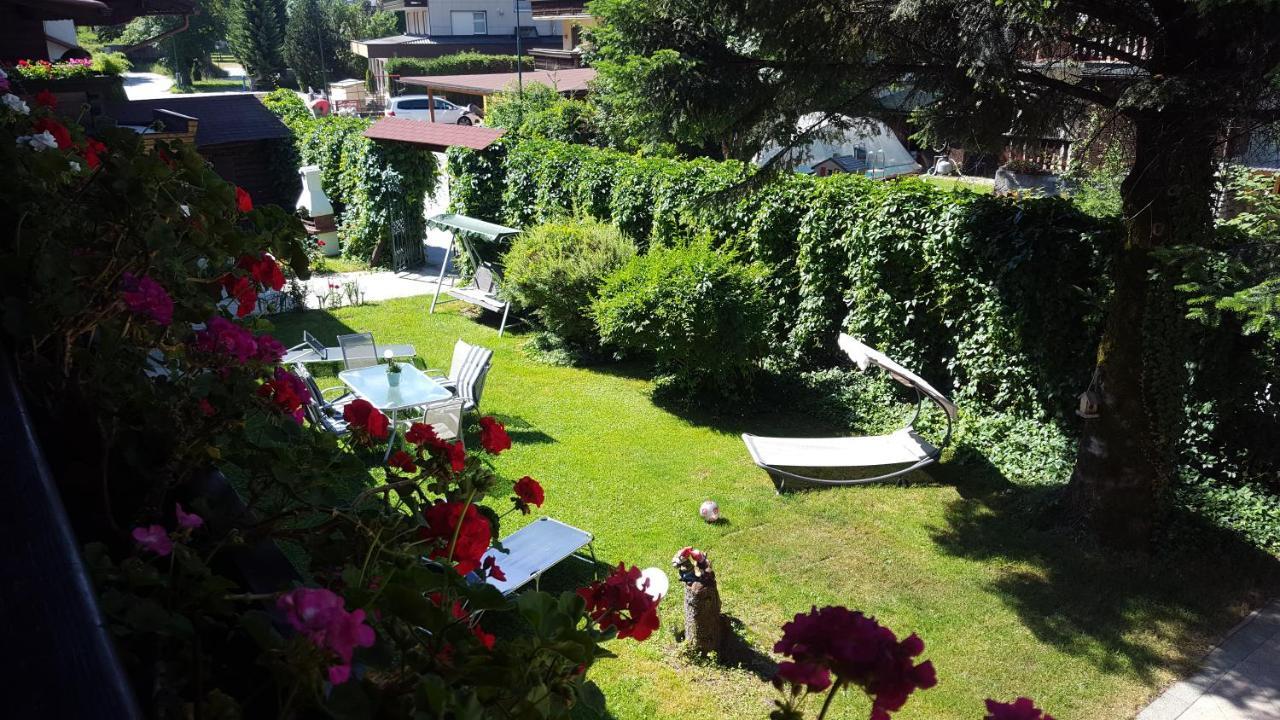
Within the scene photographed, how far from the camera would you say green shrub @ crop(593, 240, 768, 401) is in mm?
9461

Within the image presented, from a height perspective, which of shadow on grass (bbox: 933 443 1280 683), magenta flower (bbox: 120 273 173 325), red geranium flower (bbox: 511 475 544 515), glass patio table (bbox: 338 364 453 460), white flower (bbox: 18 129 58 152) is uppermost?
white flower (bbox: 18 129 58 152)

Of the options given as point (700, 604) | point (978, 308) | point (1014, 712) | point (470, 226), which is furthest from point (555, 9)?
point (1014, 712)

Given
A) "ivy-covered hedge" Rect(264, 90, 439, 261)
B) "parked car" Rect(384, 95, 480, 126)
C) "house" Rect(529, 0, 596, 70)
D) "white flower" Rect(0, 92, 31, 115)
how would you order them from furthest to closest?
"house" Rect(529, 0, 596, 70) → "parked car" Rect(384, 95, 480, 126) → "ivy-covered hedge" Rect(264, 90, 439, 261) → "white flower" Rect(0, 92, 31, 115)

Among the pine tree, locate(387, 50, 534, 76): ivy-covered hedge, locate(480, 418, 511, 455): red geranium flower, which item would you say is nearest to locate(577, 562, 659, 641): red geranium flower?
locate(480, 418, 511, 455): red geranium flower

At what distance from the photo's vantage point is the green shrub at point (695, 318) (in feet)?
31.0

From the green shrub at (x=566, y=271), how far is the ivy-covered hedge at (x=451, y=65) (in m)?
39.4

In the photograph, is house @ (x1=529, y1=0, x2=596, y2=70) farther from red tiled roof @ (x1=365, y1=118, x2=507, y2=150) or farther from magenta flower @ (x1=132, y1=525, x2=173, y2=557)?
magenta flower @ (x1=132, y1=525, x2=173, y2=557)

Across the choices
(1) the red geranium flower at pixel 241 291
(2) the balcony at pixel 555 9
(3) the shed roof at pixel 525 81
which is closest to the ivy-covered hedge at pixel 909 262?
(1) the red geranium flower at pixel 241 291

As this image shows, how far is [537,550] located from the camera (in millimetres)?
6258

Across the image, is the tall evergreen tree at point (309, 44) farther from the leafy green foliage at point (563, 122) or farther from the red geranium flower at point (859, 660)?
the red geranium flower at point (859, 660)

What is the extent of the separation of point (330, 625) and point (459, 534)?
0.70 metres

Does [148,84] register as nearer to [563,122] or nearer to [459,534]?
[563,122]

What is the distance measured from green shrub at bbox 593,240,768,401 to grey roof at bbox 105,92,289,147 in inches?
407

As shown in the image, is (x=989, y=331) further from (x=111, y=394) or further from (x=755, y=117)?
(x=111, y=394)
